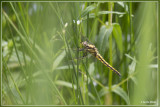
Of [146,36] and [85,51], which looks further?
[85,51]

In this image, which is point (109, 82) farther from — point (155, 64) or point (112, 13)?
point (112, 13)

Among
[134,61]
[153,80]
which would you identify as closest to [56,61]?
[134,61]

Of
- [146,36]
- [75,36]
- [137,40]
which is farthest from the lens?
[137,40]

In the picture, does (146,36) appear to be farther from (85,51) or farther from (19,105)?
(19,105)

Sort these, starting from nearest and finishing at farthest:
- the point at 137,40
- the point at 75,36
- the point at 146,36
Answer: the point at 146,36
the point at 75,36
the point at 137,40

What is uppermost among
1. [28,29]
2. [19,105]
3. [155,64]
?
[28,29]

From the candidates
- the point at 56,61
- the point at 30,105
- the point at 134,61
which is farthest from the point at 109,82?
the point at 30,105

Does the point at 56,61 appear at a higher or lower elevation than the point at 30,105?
higher
